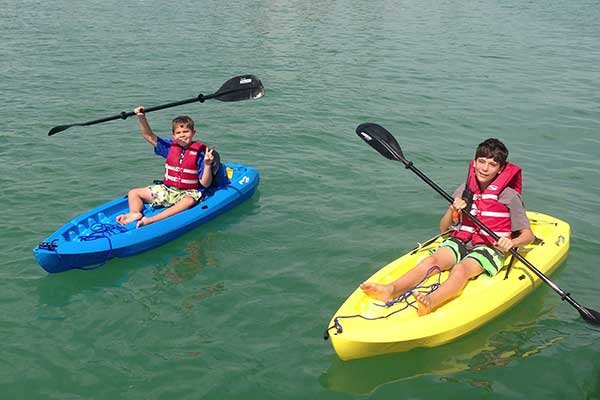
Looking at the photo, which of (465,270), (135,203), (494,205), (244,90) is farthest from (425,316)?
(244,90)

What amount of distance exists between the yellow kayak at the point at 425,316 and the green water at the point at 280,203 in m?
0.18

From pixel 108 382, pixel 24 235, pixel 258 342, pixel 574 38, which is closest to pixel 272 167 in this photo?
pixel 24 235

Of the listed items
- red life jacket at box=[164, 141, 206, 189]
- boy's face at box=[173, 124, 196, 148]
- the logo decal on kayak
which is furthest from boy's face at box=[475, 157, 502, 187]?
boy's face at box=[173, 124, 196, 148]

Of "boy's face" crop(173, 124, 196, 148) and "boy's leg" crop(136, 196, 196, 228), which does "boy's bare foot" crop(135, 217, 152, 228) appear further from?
"boy's face" crop(173, 124, 196, 148)

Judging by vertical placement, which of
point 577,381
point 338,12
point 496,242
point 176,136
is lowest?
point 577,381

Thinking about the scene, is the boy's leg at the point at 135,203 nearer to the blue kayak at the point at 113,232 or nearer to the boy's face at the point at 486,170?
the blue kayak at the point at 113,232

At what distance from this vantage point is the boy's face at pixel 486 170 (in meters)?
5.01

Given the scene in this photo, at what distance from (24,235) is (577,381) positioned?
543 centimetres

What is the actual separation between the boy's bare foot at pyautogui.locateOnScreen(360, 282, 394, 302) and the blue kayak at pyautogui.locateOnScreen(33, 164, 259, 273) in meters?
2.42

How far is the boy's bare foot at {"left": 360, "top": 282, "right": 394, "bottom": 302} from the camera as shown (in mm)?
4676

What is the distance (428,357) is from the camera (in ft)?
15.1

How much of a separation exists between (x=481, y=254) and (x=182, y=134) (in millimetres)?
3426

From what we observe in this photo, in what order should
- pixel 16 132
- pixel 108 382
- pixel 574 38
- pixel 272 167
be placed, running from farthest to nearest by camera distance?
pixel 574 38
pixel 16 132
pixel 272 167
pixel 108 382

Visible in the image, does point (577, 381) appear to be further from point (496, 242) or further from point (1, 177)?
point (1, 177)
